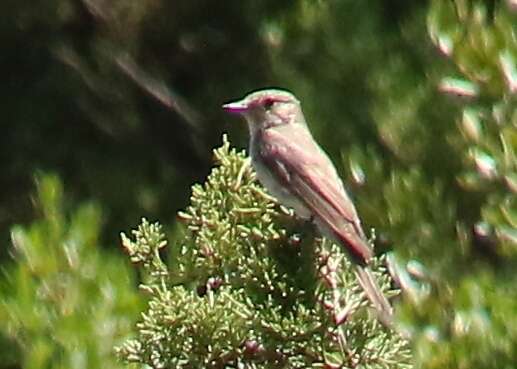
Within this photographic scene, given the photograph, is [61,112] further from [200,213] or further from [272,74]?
[200,213]

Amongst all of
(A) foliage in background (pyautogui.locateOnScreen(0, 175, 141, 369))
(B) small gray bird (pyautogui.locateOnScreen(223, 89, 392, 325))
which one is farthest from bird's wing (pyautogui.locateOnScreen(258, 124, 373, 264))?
(A) foliage in background (pyautogui.locateOnScreen(0, 175, 141, 369))

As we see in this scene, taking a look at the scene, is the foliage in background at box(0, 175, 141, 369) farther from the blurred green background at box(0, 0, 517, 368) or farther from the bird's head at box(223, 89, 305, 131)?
the bird's head at box(223, 89, 305, 131)

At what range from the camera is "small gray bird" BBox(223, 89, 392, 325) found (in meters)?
4.46

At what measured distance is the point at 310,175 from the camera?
5.08 metres

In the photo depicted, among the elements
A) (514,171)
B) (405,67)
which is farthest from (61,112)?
(514,171)

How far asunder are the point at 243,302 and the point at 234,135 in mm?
4346

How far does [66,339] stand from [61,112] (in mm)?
5687

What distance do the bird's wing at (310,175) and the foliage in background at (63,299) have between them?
1233 millimetres

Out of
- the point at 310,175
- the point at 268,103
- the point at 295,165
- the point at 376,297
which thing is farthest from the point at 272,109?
the point at 376,297

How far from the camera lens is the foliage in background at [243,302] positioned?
2930mm

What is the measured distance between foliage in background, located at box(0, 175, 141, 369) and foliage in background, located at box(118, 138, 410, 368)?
3.1 inches

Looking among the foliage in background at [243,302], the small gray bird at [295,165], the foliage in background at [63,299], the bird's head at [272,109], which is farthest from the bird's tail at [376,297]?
the bird's head at [272,109]

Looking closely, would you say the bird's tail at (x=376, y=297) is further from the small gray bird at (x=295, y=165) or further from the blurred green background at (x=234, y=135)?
the small gray bird at (x=295, y=165)

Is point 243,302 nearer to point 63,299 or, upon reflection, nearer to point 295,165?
point 63,299
